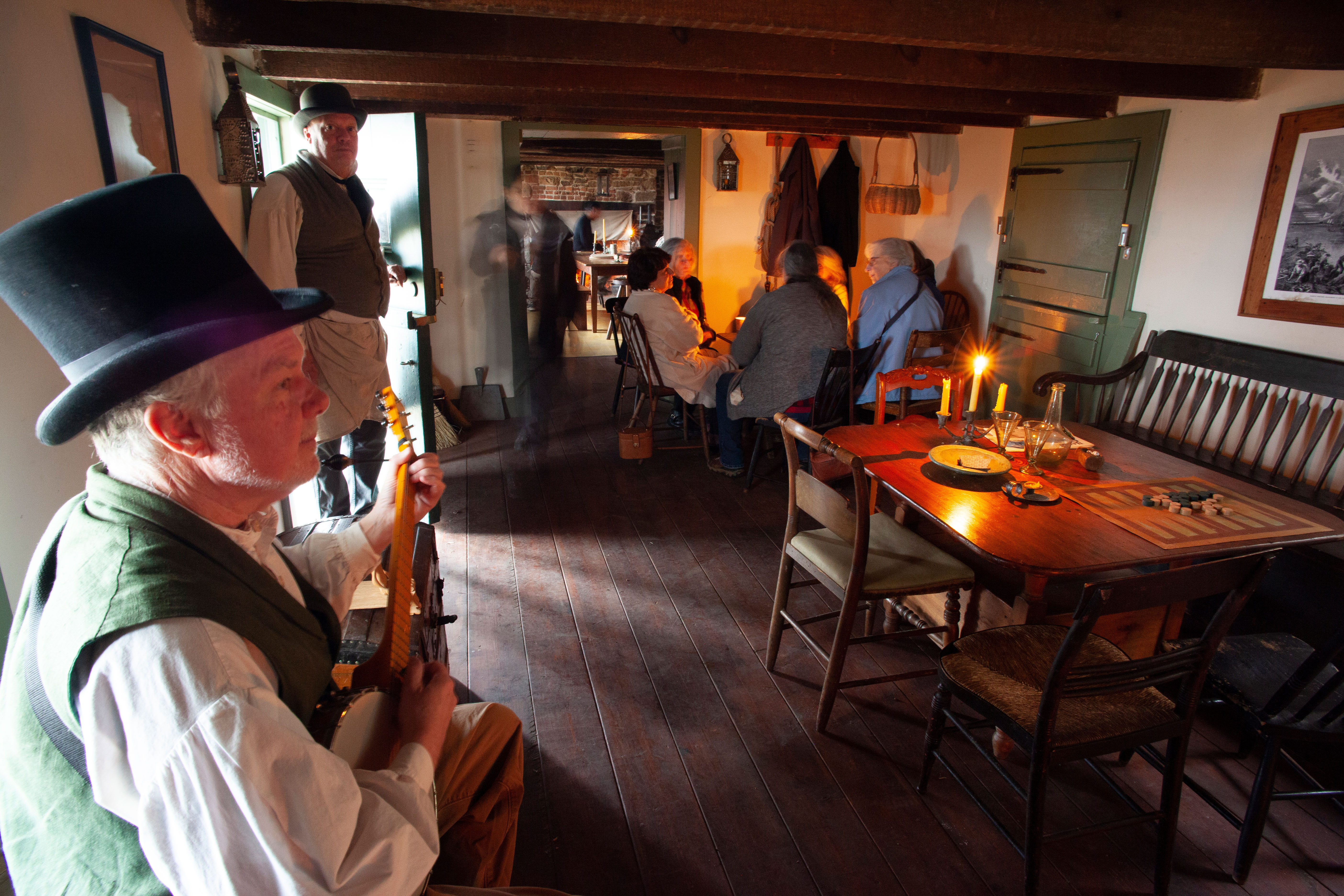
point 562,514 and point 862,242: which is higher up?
point 862,242

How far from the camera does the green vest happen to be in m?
0.77

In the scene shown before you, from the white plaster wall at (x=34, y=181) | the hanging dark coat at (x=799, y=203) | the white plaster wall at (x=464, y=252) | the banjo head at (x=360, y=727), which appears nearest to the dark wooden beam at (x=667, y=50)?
the white plaster wall at (x=34, y=181)

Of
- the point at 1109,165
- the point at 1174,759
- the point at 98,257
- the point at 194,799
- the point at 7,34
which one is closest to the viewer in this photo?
the point at 194,799

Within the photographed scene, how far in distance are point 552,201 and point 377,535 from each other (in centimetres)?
1146

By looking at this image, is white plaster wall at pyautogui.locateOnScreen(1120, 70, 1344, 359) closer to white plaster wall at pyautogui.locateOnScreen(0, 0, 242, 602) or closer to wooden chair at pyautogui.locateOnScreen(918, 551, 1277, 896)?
wooden chair at pyautogui.locateOnScreen(918, 551, 1277, 896)

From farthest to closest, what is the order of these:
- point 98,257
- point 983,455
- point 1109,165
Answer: point 1109,165
point 983,455
point 98,257

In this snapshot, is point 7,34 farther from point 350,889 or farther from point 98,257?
point 350,889

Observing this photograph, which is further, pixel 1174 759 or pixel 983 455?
pixel 983 455

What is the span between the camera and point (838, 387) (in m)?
3.66

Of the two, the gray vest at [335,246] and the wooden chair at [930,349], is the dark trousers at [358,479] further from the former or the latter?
the wooden chair at [930,349]

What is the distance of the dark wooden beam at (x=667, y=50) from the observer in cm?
217

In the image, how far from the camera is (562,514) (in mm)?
3664

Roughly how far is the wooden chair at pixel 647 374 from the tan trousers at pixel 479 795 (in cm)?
287

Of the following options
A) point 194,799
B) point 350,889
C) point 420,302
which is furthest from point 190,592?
point 420,302
